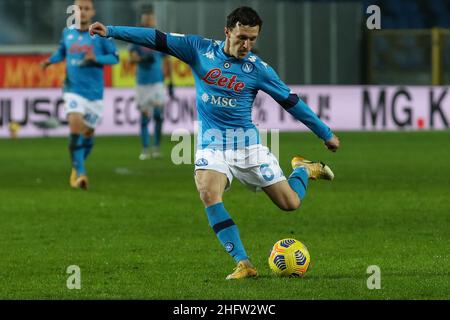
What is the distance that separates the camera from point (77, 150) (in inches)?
629

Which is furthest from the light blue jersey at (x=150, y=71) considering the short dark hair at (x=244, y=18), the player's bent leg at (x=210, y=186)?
the short dark hair at (x=244, y=18)

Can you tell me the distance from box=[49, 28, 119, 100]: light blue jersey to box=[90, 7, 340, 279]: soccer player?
22.5ft

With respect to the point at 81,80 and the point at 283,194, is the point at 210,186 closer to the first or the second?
the point at 283,194

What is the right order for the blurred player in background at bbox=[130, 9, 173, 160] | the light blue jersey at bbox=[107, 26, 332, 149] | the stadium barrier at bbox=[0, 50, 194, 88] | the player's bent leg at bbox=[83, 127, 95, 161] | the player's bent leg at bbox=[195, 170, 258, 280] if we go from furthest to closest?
the stadium barrier at bbox=[0, 50, 194, 88], the blurred player in background at bbox=[130, 9, 173, 160], the player's bent leg at bbox=[83, 127, 95, 161], the light blue jersey at bbox=[107, 26, 332, 149], the player's bent leg at bbox=[195, 170, 258, 280]

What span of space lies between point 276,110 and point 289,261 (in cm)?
1898

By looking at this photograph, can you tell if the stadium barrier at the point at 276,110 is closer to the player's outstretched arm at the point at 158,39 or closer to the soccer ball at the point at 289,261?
the player's outstretched arm at the point at 158,39

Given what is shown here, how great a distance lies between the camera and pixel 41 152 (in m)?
22.9

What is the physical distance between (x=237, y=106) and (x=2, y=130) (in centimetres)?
1864

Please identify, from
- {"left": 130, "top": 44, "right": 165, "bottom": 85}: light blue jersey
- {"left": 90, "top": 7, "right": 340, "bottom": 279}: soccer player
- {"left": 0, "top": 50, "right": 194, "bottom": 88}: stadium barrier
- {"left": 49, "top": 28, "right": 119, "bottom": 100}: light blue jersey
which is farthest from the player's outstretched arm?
{"left": 0, "top": 50, "right": 194, "bottom": 88}: stadium barrier

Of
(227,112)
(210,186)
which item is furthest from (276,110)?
(210,186)

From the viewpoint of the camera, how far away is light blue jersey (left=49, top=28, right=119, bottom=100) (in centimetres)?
1599

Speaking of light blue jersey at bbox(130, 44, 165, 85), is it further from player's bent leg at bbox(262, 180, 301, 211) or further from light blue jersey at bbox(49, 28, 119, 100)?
player's bent leg at bbox(262, 180, 301, 211)
